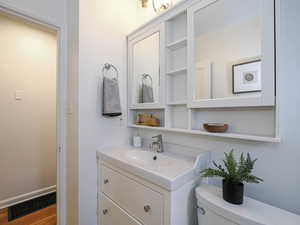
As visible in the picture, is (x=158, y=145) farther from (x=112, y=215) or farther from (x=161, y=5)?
(x=161, y=5)

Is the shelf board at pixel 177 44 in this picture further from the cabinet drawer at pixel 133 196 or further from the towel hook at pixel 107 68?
the cabinet drawer at pixel 133 196

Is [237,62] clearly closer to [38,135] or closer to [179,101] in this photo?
[179,101]

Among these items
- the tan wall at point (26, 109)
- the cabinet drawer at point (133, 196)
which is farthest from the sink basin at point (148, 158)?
the tan wall at point (26, 109)

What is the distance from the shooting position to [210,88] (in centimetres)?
116

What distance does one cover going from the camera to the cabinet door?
786mm

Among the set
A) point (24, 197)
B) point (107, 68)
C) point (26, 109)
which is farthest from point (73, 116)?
point (24, 197)

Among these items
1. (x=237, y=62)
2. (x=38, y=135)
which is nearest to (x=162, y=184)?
(x=237, y=62)

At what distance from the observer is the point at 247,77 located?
99 centimetres

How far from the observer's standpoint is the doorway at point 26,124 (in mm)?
2002

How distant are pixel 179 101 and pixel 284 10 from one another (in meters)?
0.83

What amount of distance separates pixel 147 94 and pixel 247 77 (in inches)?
37.1

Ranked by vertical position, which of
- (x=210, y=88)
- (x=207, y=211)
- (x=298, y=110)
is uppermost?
(x=210, y=88)

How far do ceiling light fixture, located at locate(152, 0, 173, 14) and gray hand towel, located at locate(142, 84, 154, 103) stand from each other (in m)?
0.78

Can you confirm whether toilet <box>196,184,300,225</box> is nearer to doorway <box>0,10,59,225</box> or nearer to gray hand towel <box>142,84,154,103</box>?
gray hand towel <box>142,84,154,103</box>
